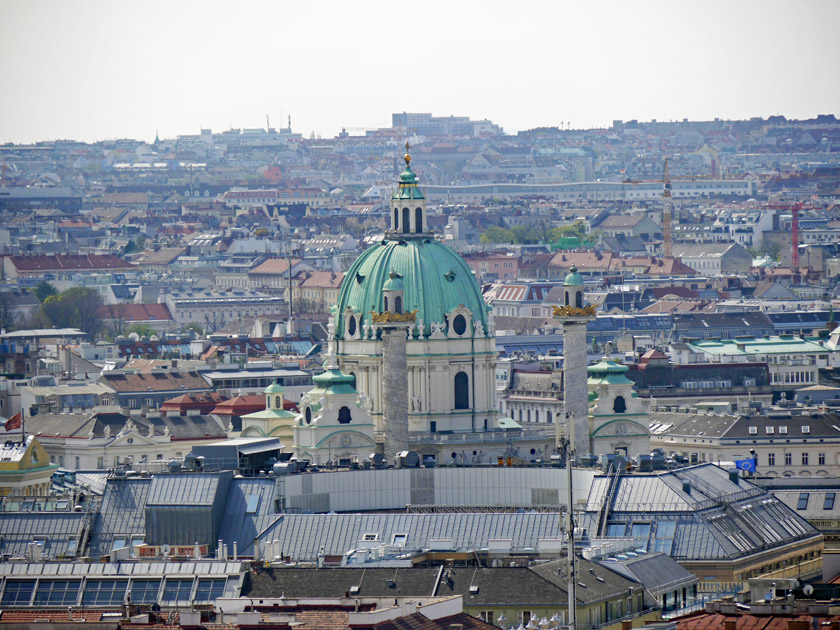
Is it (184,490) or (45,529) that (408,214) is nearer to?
(184,490)

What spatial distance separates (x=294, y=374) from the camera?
134375 mm

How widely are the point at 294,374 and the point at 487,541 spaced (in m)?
57.4

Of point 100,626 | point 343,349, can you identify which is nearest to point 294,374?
point 343,349

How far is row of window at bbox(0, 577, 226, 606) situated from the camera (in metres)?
64.4

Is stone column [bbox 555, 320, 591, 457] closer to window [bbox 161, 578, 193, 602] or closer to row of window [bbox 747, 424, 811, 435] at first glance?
row of window [bbox 747, 424, 811, 435]

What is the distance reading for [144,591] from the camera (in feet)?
213

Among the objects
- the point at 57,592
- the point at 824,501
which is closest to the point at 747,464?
the point at 824,501

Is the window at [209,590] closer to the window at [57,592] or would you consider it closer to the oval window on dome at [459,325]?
the window at [57,592]

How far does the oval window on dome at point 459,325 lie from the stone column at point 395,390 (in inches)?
178

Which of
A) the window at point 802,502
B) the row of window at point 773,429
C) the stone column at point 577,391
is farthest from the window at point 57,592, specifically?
Result: the row of window at point 773,429

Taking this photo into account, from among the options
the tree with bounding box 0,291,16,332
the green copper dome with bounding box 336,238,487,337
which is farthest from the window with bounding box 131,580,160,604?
the tree with bounding box 0,291,16,332

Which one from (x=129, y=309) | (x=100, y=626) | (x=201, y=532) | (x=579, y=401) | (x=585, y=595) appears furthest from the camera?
(x=129, y=309)

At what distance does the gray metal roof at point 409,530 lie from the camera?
258 feet

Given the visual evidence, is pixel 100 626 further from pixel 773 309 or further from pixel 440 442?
pixel 773 309
